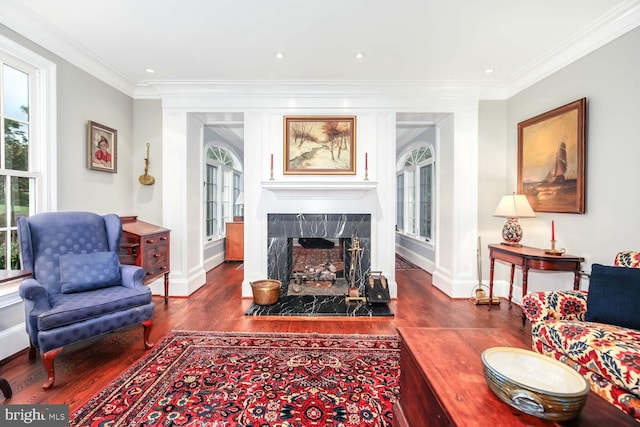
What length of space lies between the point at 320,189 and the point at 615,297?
104 inches

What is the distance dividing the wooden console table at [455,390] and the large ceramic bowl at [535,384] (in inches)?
1.4

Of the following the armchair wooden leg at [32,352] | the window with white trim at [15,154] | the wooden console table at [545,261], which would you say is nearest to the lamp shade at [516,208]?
the wooden console table at [545,261]

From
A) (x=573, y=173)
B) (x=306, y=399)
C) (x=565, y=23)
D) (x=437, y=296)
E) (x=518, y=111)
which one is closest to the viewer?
(x=306, y=399)

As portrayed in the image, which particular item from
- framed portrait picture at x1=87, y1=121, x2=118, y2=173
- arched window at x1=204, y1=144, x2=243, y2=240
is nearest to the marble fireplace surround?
arched window at x1=204, y1=144, x2=243, y2=240

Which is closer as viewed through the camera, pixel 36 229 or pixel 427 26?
pixel 36 229

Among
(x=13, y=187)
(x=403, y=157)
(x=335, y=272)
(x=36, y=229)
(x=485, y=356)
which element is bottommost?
(x=335, y=272)

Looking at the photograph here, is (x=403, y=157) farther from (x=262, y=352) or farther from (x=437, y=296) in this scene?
(x=262, y=352)

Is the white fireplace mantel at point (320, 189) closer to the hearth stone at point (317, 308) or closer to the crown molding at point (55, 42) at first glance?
the hearth stone at point (317, 308)

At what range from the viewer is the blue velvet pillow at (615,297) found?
1604mm

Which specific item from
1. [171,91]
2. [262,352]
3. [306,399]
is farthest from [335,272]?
[171,91]

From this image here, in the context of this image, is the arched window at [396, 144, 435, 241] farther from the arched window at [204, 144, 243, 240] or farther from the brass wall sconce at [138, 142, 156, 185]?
the brass wall sconce at [138, 142, 156, 185]

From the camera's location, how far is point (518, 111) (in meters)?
3.33

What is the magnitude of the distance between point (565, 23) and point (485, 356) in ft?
9.60

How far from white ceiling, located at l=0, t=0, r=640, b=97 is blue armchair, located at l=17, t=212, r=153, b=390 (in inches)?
67.8
